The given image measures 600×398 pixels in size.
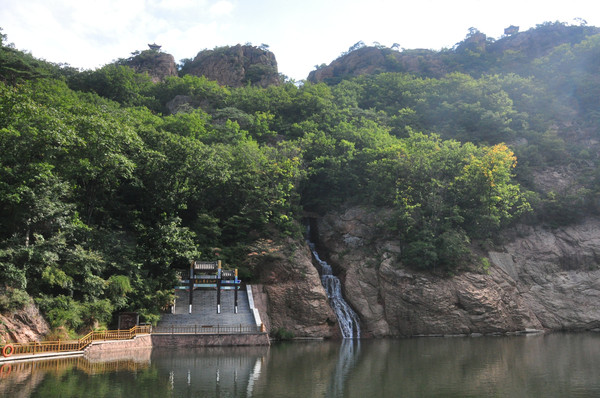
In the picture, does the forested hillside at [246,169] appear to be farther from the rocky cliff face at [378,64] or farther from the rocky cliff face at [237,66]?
the rocky cliff face at [378,64]

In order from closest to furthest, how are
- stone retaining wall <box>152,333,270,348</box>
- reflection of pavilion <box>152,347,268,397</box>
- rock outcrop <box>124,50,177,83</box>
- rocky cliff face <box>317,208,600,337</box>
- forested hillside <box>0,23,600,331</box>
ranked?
1. reflection of pavilion <box>152,347,268,397</box>
2. forested hillside <box>0,23,600,331</box>
3. stone retaining wall <box>152,333,270,348</box>
4. rocky cliff face <box>317,208,600,337</box>
5. rock outcrop <box>124,50,177,83</box>

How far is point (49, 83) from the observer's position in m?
44.6

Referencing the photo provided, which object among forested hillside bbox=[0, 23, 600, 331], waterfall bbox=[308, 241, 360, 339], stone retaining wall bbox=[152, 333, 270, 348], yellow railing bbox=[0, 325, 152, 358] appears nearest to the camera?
yellow railing bbox=[0, 325, 152, 358]

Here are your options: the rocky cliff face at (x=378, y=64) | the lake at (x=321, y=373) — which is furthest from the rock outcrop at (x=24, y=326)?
the rocky cliff face at (x=378, y=64)

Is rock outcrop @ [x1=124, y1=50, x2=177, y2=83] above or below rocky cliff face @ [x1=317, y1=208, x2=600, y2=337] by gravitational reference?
above

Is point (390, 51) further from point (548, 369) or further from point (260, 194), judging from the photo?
point (548, 369)

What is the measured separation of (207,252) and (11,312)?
47.0ft

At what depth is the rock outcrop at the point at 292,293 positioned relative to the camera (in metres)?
33.0

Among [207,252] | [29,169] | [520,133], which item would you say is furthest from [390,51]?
[29,169]

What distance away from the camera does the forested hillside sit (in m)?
25.1

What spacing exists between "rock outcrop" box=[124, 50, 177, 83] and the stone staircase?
53.7 meters

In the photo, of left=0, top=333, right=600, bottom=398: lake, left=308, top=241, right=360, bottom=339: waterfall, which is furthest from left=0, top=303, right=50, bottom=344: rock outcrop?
left=308, top=241, right=360, bottom=339: waterfall

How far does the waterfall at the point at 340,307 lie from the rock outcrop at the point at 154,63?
5231cm

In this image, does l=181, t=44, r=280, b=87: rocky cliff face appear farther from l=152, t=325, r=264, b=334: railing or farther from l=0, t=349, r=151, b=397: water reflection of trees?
l=0, t=349, r=151, b=397: water reflection of trees
